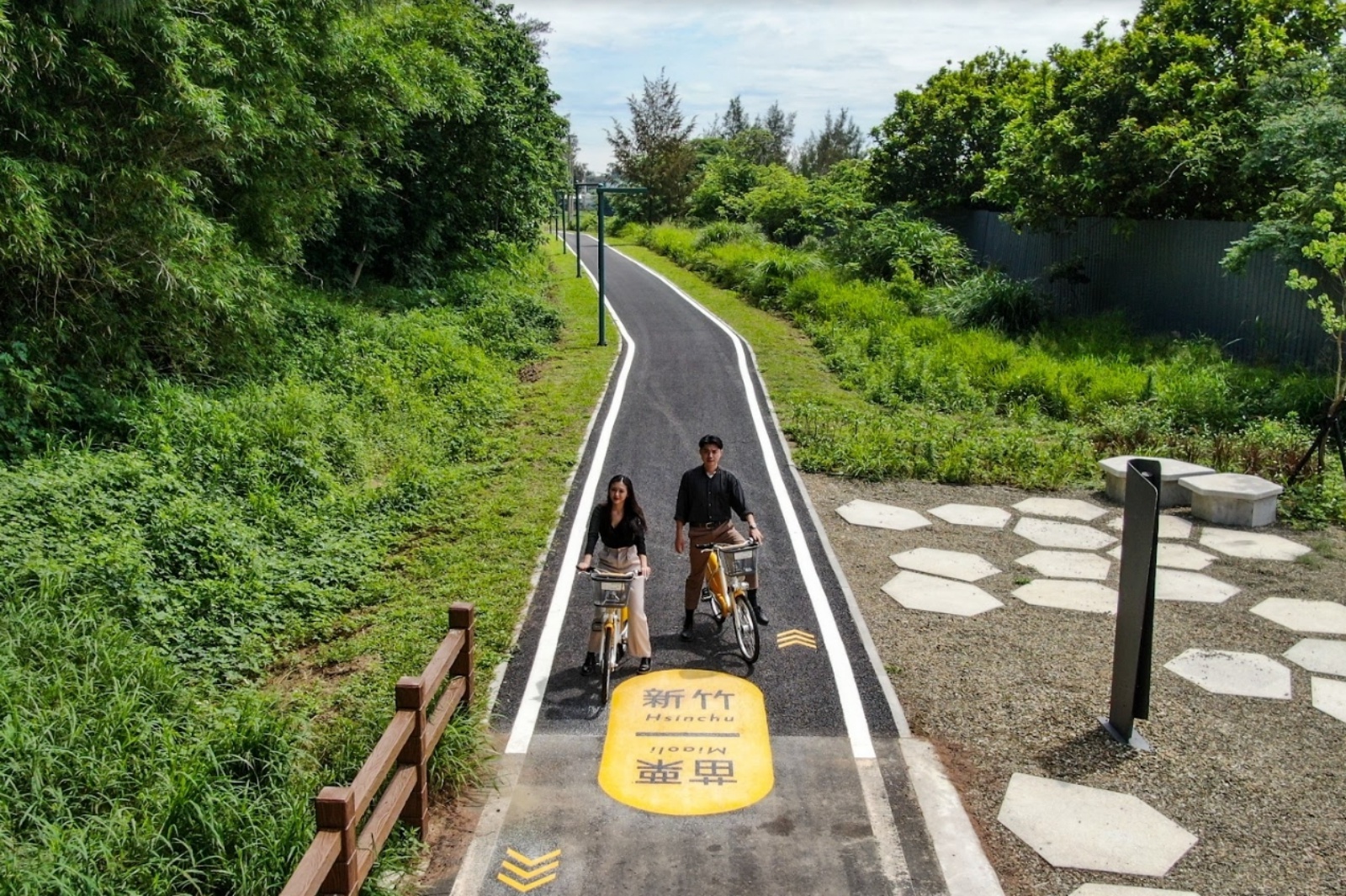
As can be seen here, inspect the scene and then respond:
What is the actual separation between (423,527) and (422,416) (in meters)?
4.05

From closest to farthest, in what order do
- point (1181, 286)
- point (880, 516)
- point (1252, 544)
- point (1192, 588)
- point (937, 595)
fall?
point (937, 595), point (1192, 588), point (1252, 544), point (880, 516), point (1181, 286)

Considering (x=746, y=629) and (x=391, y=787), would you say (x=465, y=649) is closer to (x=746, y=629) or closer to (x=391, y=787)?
(x=391, y=787)

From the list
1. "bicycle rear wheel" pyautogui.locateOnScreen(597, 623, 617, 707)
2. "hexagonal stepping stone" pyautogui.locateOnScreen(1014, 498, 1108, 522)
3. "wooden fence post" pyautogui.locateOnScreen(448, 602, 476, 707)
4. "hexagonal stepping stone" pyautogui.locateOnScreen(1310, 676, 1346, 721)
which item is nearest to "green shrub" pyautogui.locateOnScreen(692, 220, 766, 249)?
"hexagonal stepping stone" pyautogui.locateOnScreen(1014, 498, 1108, 522)

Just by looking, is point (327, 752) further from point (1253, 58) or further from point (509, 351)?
point (1253, 58)

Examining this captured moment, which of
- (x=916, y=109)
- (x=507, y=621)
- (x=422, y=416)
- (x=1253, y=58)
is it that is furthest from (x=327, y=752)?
(x=916, y=109)

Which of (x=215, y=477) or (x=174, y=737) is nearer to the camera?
(x=174, y=737)

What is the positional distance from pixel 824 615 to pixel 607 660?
7.57ft

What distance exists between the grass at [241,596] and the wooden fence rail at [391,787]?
0.93 ft

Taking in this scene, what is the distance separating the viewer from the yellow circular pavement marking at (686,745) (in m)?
6.32

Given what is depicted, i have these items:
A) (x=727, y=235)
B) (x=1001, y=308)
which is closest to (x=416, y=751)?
(x=1001, y=308)

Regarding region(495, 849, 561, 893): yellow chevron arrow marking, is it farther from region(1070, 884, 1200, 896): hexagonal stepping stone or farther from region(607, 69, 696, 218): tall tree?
region(607, 69, 696, 218): tall tree

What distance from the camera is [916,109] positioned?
101 ft

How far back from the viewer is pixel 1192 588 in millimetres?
9984

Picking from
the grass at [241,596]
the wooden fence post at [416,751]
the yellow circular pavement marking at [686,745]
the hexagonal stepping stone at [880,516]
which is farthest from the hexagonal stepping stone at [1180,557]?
the wooden fence post at [416,751]
